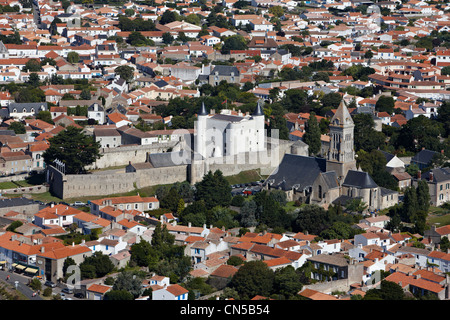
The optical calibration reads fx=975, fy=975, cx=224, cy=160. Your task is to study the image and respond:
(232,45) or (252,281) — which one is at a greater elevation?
(232,45)

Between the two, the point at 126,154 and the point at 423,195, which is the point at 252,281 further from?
the point at 126,154

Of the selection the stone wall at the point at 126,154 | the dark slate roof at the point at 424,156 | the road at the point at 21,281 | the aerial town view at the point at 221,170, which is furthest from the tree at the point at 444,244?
the road at the point at 21,281

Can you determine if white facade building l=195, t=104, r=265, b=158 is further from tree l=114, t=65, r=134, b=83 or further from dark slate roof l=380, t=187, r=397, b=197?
tree l=114, t=65, r=134, b=83

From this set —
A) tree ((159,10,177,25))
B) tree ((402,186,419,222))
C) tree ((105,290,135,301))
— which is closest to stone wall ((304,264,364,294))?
tree ((105,290,135,301))

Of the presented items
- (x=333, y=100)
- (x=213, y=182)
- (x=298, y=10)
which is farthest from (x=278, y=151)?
(x=298, y=10)

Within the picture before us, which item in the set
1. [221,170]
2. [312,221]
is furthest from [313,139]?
[312,221]

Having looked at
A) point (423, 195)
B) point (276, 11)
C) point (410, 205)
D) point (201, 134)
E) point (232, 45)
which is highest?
point (276, 11)
